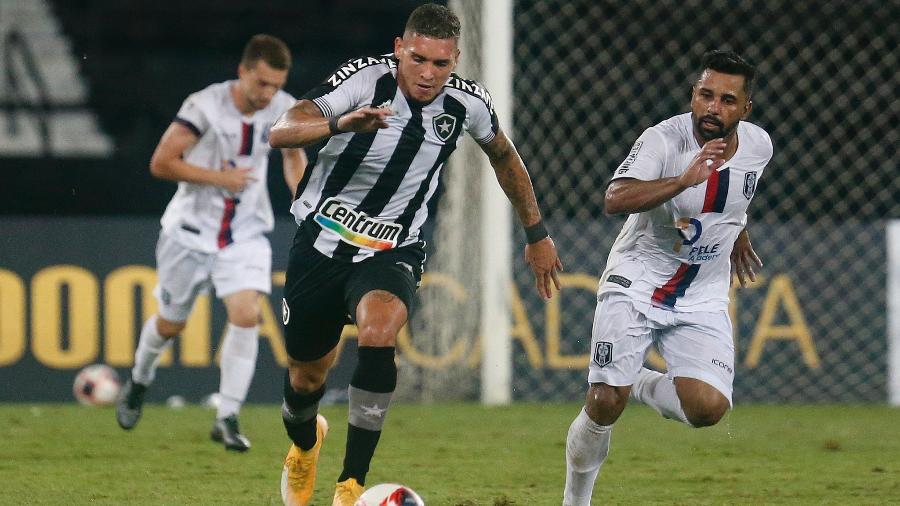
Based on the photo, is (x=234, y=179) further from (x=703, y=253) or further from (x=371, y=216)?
(x=703, y=253)

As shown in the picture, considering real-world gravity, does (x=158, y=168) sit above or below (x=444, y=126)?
below

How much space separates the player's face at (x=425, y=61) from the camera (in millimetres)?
4723

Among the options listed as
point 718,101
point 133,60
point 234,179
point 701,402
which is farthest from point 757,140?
point 133,60

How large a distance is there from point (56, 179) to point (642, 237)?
8.10 meters

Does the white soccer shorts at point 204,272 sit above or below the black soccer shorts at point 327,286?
below

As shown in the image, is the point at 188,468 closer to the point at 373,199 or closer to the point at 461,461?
the point at 461,461

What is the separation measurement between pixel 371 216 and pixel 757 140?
143 cm

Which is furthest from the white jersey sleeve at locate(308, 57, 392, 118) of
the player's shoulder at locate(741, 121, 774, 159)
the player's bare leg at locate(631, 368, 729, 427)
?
the player's bare leg at locate(631, 368, 729, 427)

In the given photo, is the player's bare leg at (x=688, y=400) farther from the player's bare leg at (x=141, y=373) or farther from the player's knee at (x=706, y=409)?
the player's bare leg at (x=141, y=373)

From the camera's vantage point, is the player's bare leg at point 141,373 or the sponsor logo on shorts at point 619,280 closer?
the sponsor logo on shorts at point 619,280

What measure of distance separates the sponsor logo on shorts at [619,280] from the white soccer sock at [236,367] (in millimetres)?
2538

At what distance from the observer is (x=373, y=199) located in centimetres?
500

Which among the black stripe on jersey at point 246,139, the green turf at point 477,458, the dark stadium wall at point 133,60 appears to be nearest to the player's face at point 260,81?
the black stripe on jersey at point 246,139

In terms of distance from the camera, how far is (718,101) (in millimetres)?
4855
